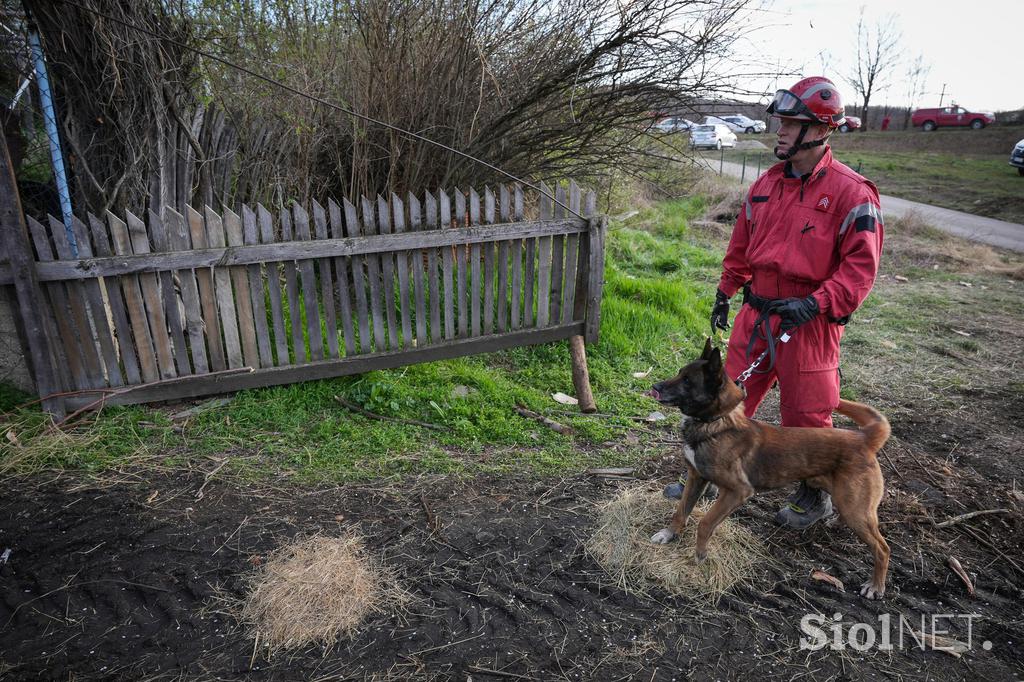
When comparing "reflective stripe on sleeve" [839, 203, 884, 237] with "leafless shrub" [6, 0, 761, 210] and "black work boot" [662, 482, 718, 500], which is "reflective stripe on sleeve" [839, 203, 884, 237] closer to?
"black work boot" [662, 482, 718, 500]

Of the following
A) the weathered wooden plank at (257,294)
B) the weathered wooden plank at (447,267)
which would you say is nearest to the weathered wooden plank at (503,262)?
the weathered wooden plank at (447,267)

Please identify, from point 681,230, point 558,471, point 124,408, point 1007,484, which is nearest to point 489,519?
point 558,471

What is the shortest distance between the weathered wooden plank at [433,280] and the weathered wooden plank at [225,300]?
1.60 metres

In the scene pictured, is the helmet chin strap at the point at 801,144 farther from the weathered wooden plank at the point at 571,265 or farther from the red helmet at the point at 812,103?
the weathered wooden plank at the point at 571,265

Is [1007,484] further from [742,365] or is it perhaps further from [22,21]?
[22,21]

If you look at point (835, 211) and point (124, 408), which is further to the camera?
point (124, 408)

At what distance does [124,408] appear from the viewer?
4.74m

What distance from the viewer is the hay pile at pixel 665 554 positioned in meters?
3.27

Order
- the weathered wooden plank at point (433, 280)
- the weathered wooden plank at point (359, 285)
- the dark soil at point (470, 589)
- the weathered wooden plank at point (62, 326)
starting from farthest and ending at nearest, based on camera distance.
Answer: the weathered wooden plank at point (433, 280) → the weathered wooden plank at point (359, 285) → the weathered wooden plank at point (62, 326) → the dark soil at point (470, 589)

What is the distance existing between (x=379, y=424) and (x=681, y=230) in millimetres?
8675

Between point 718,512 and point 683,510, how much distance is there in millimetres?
292

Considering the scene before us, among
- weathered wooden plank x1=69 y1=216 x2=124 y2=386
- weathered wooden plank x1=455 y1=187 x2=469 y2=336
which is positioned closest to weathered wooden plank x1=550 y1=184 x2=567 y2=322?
weathered wooden plank x1=455 y1=187 x2=469 y2=336

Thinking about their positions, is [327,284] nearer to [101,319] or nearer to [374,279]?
[374,279]

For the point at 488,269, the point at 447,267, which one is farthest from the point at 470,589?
the point at 488,269
